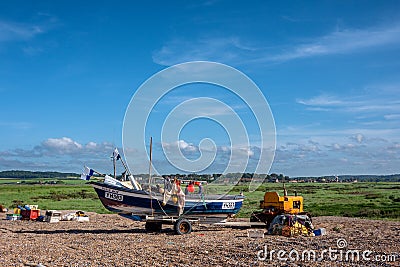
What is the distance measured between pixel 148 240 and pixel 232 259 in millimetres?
5142

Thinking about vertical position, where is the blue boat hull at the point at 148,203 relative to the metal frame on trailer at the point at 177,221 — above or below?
above

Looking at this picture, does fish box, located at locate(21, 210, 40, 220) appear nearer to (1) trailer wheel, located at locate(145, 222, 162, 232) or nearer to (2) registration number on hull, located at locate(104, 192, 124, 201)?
(2) registration number on hull, located at locate(104, 192, 124, 201)

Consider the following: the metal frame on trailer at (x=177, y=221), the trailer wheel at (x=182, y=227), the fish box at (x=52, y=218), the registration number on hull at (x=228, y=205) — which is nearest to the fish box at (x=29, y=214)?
→ the fish box at (x=52, y=218)

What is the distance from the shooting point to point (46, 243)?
16.5 meters

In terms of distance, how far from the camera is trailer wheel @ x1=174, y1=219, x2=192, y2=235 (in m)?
19.8

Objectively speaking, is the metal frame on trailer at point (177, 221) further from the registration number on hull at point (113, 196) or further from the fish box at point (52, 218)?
the fish box at point (52, 218)

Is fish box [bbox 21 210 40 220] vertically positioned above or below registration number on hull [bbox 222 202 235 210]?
below

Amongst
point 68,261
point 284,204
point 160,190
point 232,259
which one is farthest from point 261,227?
point 68,261

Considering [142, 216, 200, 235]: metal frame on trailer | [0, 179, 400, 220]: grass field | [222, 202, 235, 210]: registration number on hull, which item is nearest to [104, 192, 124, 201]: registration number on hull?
[142, 216, 200, 235]: metal frame on trailer

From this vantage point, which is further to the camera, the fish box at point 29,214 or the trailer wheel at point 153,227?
the fish box at point 29,214

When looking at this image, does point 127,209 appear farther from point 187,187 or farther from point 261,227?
point 261,227

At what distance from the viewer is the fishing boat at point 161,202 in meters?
20.1

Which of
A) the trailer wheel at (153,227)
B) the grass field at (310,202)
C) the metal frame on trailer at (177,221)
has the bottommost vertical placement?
the trailer wheel at (153,227)

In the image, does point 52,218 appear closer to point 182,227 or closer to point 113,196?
point 113,196
